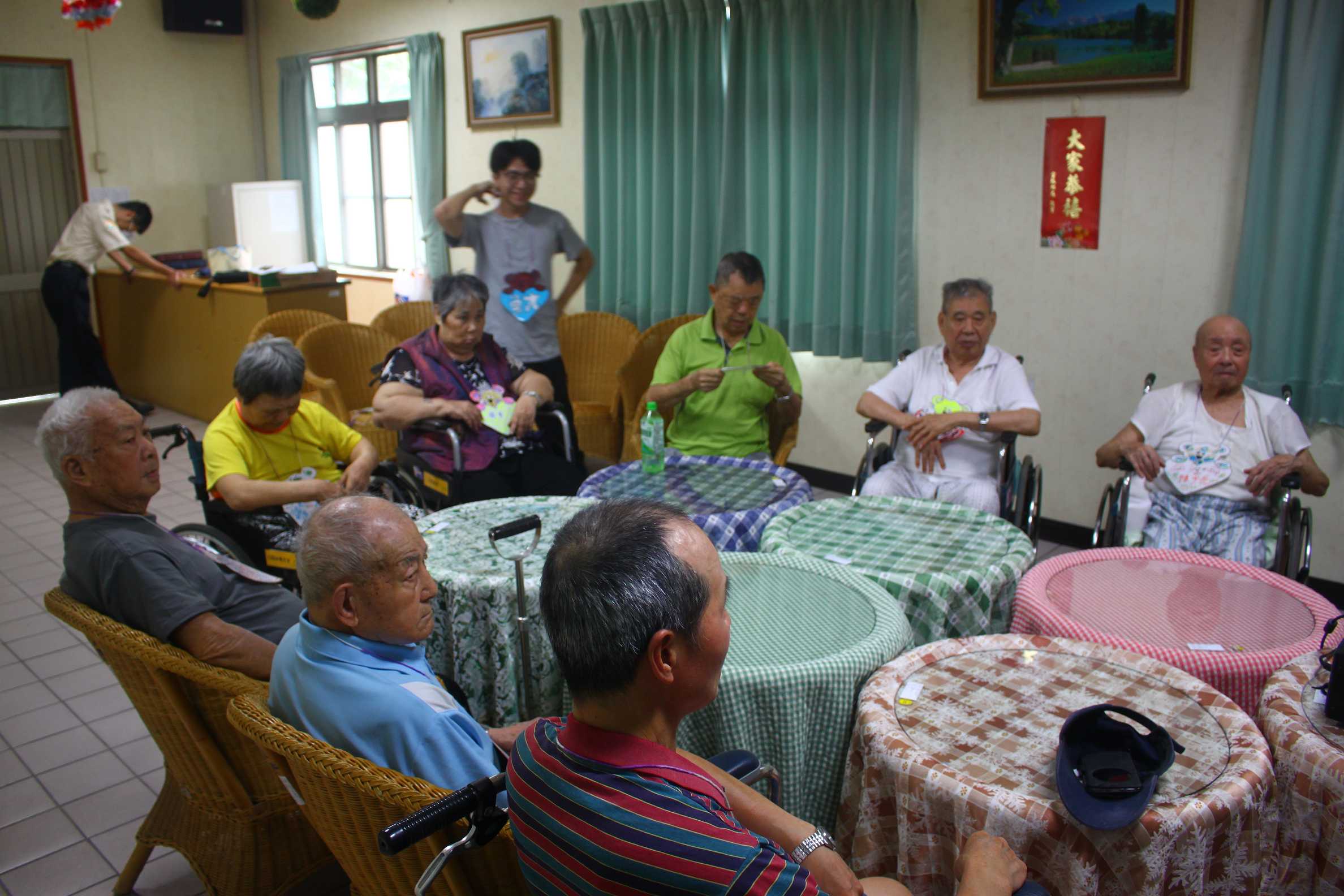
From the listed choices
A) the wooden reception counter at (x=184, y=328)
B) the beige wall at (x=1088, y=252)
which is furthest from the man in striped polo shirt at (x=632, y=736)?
the wooden reception counter at (x=184, y=328)

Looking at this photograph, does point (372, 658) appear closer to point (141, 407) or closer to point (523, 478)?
point (523, 478)

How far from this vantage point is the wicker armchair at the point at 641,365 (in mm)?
4480

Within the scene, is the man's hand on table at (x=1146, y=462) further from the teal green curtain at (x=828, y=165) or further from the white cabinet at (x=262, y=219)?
the white cabinet at (x=262, y=219)

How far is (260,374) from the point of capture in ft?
9.47

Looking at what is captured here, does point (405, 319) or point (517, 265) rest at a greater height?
point (517, 265)

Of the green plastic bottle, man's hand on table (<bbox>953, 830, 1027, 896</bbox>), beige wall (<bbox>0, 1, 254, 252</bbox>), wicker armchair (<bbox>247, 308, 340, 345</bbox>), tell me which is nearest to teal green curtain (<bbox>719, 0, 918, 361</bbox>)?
the green plastic bottle

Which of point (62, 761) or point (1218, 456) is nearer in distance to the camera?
point (62, 761)

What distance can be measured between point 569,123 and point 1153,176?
3323 millimetres

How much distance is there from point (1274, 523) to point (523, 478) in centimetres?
238

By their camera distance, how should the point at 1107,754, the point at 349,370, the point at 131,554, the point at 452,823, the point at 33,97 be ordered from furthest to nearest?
1. the point at 33,97
2. the point at 349,370
3. the point at 131,554
4. the point at 1107,754
5. the point at 452,823

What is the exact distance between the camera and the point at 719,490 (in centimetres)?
314

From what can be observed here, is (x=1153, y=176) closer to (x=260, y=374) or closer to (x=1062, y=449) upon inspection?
(x=1062, y=449)

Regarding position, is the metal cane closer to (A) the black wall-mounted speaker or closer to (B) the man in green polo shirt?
(B) the man in green polo shirt

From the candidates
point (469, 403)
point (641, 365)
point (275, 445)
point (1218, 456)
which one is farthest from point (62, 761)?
point (1218, 456)
